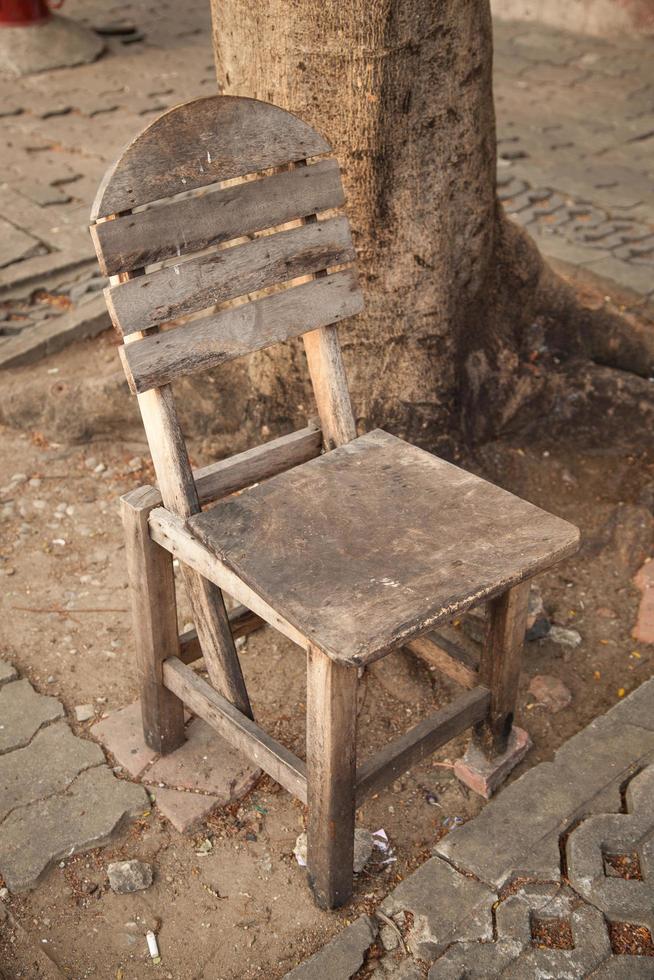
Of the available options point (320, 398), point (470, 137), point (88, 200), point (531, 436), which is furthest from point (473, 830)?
point (88, 200)

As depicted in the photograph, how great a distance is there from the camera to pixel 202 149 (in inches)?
92.8

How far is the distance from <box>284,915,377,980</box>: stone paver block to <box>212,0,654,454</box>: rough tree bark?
176 cm

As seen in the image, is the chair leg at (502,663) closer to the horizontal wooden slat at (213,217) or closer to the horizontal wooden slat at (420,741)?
the horizontal wooden slat at (420,741)

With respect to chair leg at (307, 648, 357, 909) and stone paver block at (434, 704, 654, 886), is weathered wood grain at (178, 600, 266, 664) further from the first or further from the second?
stone paver block at (434, 704, 654, 886)

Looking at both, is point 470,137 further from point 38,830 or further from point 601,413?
point 38,830

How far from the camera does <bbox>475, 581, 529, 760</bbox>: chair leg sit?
2.52 metres

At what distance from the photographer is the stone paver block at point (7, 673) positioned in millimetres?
3119

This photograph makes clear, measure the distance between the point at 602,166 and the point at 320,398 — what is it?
455 centimetres

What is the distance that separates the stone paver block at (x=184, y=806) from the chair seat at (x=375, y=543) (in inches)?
32.6

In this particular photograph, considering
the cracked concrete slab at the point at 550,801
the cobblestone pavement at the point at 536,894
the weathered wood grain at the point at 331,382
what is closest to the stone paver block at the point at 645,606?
the cracked concrete slab at the point at 550,801

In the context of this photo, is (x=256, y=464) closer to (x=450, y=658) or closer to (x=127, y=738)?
(x=450, y=658)

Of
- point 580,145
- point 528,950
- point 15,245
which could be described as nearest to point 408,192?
point 528,950

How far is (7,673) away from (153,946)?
1053mm

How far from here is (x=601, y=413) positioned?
410 cm
